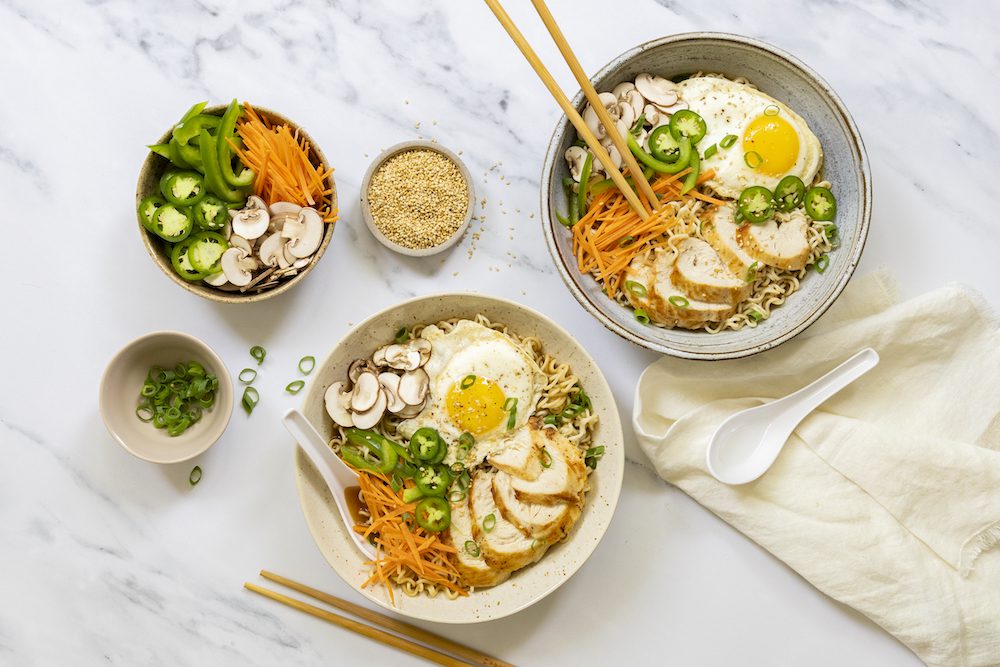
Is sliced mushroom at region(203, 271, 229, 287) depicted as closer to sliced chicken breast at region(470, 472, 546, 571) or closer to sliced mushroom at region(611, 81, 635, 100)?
sliced chicken breast at region(470, 472, 546, 571)

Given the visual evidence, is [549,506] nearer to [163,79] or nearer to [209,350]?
[209,350]

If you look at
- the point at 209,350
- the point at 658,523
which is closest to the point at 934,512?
the point at 658,523

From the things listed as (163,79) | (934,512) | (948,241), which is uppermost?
(163,79)

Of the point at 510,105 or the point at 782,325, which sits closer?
the point at 782,325

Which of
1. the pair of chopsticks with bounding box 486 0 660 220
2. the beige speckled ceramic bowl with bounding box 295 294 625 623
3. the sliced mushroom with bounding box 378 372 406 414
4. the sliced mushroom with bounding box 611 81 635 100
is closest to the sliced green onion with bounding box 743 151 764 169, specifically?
the pair of chopsticks with bounding box 486 0 660 220

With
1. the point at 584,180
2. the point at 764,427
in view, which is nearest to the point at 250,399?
the point at 584,180

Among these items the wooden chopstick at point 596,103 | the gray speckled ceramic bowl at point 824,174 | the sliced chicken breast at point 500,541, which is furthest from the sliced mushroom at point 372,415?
the wooden chopstick at point 596,103
